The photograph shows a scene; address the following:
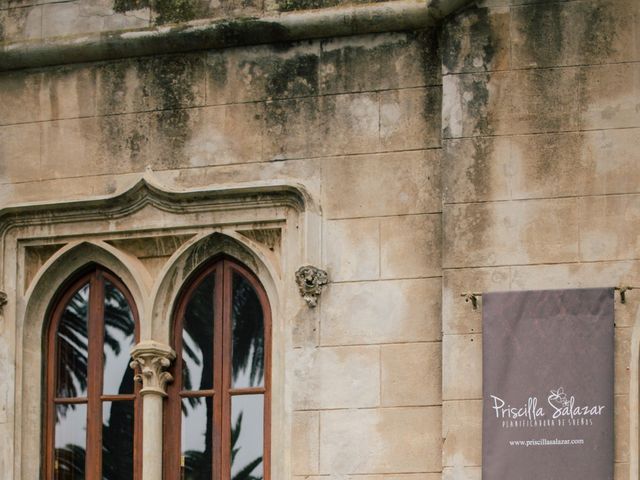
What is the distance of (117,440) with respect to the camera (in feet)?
68.4

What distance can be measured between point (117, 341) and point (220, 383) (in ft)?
3.90

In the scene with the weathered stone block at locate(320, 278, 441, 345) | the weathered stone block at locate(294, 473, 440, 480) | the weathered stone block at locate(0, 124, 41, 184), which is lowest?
the weathered stone block at locate(294, 473, 440, 480)

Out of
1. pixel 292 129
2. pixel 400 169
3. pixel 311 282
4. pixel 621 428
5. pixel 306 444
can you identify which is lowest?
pixel 306 444

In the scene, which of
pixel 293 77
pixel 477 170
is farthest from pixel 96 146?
pixel 477 170

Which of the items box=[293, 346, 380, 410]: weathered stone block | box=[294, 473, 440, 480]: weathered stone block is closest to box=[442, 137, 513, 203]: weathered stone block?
box=[293, 346, 380, 410]: weathered stone block

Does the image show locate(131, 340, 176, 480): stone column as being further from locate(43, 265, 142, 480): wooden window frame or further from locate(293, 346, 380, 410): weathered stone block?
locate(293, 346, 380, 410): weathered stone block

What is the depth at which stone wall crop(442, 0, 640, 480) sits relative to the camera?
63.4ft

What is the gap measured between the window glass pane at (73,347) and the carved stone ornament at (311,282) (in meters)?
2.37

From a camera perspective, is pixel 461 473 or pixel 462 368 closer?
pixel 461 473

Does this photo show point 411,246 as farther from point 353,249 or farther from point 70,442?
point 70,442

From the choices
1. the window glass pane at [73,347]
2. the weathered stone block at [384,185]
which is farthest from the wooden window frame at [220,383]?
the weathered stone block at [384,185]

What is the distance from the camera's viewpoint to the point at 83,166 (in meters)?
21.3

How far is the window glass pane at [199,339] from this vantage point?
20750mm

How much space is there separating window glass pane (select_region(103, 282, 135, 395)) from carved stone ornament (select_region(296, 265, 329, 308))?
1910 millimetres
